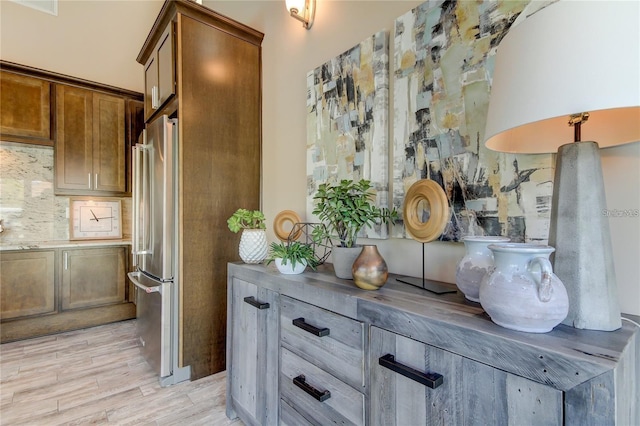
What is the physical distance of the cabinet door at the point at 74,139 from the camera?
3.32 metres

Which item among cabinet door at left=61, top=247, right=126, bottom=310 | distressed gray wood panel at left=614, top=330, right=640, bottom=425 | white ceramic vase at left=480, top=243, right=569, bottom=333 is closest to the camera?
distressed gray wood panel at left=614, top=330, right=640, bottom=425

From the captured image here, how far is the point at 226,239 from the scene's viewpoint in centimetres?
240

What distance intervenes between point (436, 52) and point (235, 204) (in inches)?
68.0

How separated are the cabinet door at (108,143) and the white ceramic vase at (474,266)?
391cm

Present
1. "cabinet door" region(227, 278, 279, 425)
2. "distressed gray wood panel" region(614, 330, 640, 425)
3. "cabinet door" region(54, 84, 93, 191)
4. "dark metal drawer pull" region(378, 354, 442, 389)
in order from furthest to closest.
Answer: "cabinet door" region(54, 84, 93, 191) → "cabinet door" region(227, 278, 279, 425) → "dark metal drawer pull" region(378, 354, 442, 389) → "distressed gray wood panel" region(614, 330, 640, 425)

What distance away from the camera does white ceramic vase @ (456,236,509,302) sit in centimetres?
99

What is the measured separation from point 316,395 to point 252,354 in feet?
1.76

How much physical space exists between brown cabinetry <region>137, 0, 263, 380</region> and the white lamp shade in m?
1.96

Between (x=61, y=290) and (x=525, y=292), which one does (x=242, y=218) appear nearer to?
(x=525, y=292)

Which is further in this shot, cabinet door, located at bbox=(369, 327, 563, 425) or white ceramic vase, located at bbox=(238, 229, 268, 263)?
white ceramic vase, located at bbox=(238, 229, 268, 263)

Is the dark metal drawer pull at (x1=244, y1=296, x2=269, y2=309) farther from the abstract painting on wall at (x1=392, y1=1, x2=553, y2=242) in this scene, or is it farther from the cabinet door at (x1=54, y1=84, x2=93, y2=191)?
the cabinet door at (x1=54, y1=84, x2=93, y2=191)

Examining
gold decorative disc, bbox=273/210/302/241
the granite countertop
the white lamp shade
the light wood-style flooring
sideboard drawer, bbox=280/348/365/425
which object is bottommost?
the light wood-style flooring

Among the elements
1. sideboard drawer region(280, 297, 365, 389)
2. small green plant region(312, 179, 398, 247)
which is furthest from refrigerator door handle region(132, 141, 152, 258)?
small green plant region(312, 179, 398, 247)

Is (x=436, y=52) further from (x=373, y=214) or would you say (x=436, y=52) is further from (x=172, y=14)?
(x=172, y=14)
